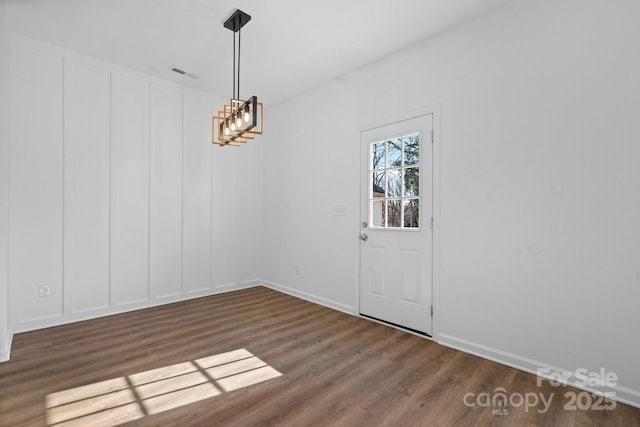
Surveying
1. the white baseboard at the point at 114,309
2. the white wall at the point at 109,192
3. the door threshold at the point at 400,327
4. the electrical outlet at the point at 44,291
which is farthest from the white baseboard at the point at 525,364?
the electrical outlet at the point at 44,291

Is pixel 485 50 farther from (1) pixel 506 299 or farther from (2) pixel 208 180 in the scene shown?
(2) pixel 208 180

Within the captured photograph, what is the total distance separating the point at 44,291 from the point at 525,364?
15.4 ft

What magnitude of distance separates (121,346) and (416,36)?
13.6 ft

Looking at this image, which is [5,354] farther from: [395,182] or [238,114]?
[395,182]

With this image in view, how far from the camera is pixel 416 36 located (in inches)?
122

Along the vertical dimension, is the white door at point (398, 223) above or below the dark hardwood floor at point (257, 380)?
above

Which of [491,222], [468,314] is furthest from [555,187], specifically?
[468,314]

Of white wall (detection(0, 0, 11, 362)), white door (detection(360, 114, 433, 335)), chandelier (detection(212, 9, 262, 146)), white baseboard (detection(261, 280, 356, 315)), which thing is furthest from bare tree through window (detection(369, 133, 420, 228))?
white wall (detection(0, 0, 11, 362))

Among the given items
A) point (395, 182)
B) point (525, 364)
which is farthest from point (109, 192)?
point (525, 364)

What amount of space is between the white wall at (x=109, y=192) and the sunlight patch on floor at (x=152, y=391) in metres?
1.82

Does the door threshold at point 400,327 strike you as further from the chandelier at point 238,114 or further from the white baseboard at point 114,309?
the chandelier at point 238,114

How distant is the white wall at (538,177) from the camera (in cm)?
209

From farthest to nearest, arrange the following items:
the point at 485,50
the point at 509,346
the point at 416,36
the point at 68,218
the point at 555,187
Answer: the point at 68,218, the point at 416,36, the point at 485,50, the point at 509,346, the point at 555,187

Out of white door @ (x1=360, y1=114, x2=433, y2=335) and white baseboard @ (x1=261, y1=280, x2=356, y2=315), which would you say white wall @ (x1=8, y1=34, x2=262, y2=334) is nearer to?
white baseboard @ (x1=261, y1=280, x2=356, y2=315)
